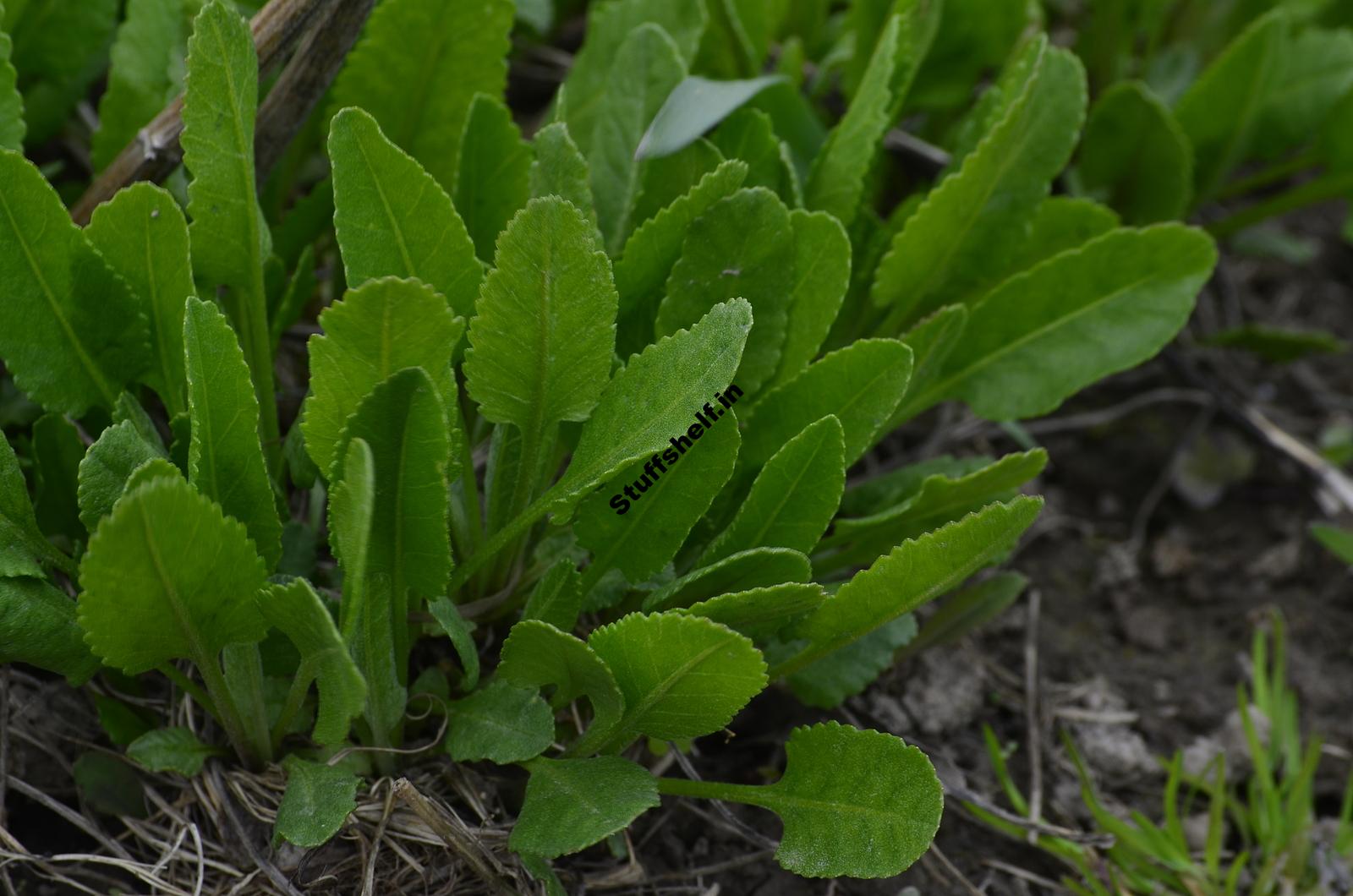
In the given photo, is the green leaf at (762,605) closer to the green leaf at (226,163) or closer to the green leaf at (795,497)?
the green leaf at (795,497)

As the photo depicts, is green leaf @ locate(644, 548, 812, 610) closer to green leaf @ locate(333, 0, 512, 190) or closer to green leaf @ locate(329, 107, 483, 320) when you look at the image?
green leaf @ locate(329, 107, 483, 320)

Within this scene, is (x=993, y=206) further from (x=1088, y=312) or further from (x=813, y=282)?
(x=813, y=282)

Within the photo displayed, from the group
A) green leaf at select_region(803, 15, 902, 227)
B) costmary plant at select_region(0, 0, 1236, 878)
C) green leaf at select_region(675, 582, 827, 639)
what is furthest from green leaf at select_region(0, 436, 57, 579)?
green leaf at select_region(803, 15, 902, 227)

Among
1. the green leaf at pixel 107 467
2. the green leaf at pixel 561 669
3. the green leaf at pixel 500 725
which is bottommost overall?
the green leaf at pixel 500 725

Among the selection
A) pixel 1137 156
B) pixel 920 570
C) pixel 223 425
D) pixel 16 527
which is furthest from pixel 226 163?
pixel 1137 156

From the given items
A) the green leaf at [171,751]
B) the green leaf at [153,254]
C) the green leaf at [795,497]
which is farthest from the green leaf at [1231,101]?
the green leaf at [171,751]
